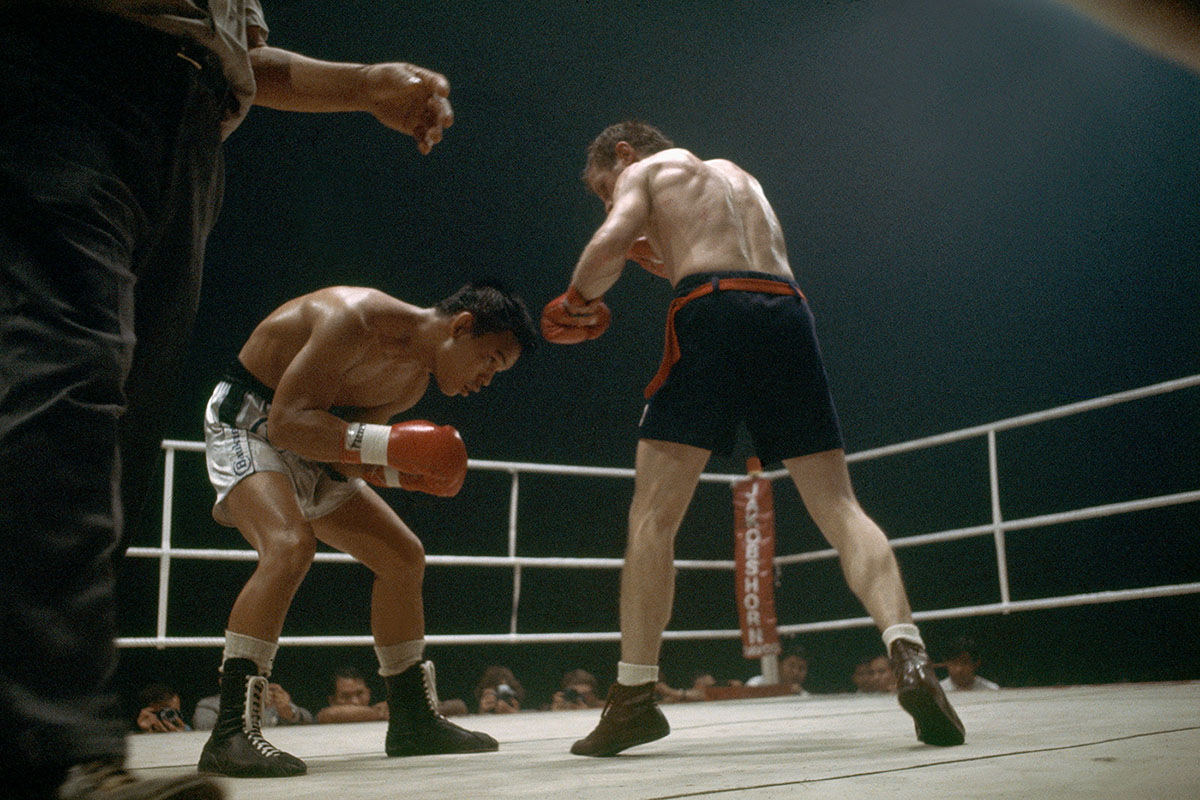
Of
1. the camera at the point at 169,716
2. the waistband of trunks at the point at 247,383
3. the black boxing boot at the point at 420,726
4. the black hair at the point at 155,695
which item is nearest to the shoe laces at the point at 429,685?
the black boxing boot at the point at 420,726

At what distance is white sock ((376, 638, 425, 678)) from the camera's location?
6.11ft

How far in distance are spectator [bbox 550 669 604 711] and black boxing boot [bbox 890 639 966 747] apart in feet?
9.53

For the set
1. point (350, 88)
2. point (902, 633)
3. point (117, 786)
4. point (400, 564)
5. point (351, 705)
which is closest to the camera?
point (117, 786)

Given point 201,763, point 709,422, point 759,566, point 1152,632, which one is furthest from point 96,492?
point 1152,632

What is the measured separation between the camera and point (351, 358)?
179cm

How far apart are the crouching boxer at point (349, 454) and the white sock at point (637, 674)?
0.37 meters

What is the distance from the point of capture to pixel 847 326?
6.05m

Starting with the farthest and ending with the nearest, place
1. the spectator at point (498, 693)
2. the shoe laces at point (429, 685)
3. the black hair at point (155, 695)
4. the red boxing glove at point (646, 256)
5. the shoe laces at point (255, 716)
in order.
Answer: the spectator at point (498, 693)
the black hair at point (155, 695)
the red boxing glove at point (646, 256)
the shoe laces at point (429, 685)
the shoe laces at point (255, 716)

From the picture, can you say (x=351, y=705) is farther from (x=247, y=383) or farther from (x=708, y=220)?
(x=708, y=220)

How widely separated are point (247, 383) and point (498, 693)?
2652 millimetres

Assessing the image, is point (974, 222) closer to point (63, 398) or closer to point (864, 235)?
point (864, 235)

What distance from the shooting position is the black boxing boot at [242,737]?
144 cm

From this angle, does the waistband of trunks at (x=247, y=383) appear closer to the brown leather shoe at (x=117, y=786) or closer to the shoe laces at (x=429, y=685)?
the shoe laces at (x=429, y=685)

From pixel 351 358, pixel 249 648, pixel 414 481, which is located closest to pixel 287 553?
pixel 249 648
